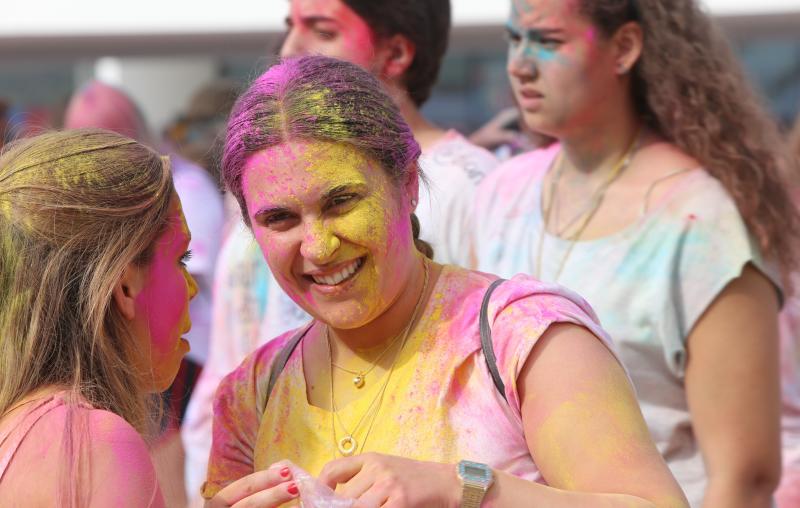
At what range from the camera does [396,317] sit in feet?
7.27

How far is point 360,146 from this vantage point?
2.11m

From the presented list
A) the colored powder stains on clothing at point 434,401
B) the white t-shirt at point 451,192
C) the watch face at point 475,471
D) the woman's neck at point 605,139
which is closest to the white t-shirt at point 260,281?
the white t-shirt at point 451,192

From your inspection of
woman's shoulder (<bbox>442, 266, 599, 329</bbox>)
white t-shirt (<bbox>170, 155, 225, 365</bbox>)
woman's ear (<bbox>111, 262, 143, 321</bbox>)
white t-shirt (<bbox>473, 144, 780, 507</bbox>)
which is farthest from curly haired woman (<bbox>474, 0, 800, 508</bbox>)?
white t-shirt (<bbox>170, 155, 225, 365</bbox>)

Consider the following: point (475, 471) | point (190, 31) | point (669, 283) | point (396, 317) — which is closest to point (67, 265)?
point (396, 317)

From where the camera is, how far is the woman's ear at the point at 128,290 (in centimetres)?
197

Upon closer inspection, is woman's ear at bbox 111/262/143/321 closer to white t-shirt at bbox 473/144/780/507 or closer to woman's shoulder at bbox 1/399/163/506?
woman's shoulder at bbox 1/399/163/506

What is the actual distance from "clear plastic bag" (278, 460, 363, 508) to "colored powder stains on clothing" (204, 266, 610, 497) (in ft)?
0.74

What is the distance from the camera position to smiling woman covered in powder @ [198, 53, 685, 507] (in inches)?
74.7

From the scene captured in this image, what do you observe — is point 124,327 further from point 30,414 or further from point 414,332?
point 414,332

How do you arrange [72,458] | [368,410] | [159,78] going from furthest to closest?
[159,78]
[368,410]
[72,458]

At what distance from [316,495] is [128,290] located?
1.51 feet

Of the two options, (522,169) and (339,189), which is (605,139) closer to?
(522,169)

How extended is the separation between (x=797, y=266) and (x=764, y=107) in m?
0.51

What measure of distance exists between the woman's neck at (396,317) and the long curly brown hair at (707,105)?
1.07 meters
